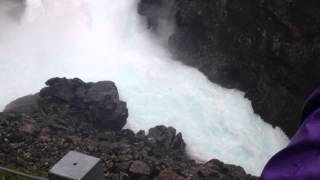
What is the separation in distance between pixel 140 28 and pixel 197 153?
11.6m

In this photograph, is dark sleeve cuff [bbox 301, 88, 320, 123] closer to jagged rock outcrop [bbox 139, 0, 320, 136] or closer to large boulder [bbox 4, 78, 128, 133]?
jagged rock outcrop [bbox 139, 0, 320, 136]

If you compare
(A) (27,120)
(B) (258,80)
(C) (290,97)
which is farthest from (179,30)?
(A) (27,120)

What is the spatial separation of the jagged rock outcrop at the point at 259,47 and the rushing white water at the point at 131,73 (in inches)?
28.3

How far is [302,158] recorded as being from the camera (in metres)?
1.82

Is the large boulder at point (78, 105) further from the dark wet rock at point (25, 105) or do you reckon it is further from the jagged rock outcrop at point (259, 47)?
the jagged rock outcrop at point (259, 47)

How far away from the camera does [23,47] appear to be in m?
26.8

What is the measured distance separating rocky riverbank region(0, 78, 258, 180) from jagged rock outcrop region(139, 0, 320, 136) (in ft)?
16.8

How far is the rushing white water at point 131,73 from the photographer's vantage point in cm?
2064

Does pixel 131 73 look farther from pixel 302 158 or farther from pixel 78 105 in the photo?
pixel 302 158

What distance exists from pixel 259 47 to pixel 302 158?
19496 millimetres

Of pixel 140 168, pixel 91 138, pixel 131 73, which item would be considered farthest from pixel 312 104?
pixel 131 73

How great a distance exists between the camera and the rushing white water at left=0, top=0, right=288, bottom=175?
2064 cm

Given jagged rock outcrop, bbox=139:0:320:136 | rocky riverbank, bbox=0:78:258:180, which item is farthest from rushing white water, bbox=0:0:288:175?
rocky riverbank, bbox=0:78:258:180

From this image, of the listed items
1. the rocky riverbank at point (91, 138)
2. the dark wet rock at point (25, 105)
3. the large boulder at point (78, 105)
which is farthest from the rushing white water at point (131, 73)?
the dark wet rock at point (25, 105)
